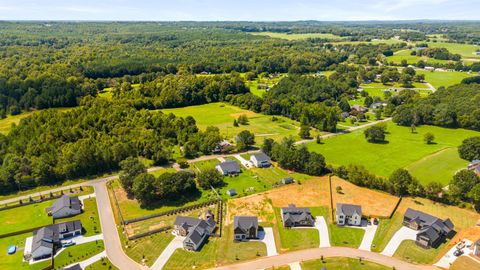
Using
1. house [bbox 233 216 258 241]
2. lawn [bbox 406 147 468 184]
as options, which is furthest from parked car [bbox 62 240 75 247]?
lawn [bbox 406 147 468 184]

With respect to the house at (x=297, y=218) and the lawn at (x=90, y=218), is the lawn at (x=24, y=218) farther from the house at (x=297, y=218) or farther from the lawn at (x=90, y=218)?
the house at (x=297, y=218)

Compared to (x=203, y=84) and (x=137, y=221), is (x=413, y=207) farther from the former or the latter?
(x=203, y=84)

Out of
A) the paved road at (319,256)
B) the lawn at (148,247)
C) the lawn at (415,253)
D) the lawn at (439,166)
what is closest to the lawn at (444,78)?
the lawn at (439,166)

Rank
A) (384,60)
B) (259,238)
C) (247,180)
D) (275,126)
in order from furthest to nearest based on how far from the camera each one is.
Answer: (384,60), (275,126), (247,180), (259,238)

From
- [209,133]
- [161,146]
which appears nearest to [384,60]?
[209,133]

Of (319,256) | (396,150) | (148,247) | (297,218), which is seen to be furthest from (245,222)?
(396,150)

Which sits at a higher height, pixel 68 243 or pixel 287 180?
pixel 287 180

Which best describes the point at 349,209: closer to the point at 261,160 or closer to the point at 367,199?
the point at 367,199
